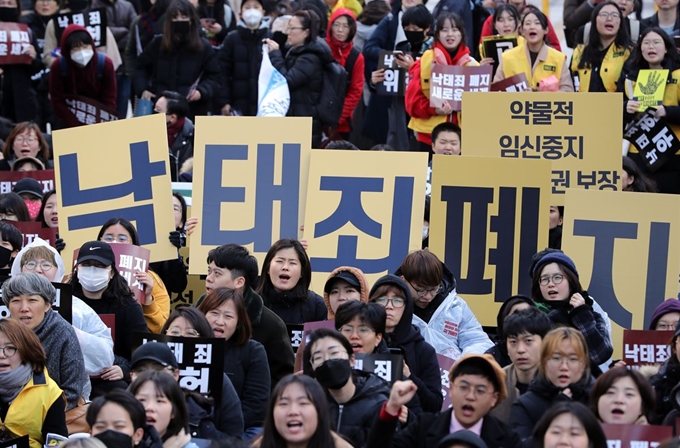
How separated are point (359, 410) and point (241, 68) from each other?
28.3 ft

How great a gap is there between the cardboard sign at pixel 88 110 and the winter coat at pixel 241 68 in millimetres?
1278

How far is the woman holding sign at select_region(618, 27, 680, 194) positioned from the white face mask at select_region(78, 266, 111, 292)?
17.9 ft

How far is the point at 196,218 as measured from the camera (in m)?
10.8

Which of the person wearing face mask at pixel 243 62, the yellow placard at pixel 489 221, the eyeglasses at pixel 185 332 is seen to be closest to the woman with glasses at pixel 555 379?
the eyeglasses at pixel 185 332

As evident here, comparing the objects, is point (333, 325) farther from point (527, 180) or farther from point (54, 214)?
point (54, 214)

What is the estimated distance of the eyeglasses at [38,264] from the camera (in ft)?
30.1

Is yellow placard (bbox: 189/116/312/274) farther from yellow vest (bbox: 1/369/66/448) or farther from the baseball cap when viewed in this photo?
yellow vest (bbox: 1/369/66/448)

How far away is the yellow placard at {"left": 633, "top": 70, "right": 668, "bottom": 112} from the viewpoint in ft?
41.5

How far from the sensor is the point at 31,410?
302 inches

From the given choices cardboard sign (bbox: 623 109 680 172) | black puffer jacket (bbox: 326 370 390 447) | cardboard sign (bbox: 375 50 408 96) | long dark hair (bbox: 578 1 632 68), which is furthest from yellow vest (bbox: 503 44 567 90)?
black puffer jacket (bbox: 326 370 390 447)

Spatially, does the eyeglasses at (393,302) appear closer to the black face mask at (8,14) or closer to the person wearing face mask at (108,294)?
the person wearing face mask at (108,294)

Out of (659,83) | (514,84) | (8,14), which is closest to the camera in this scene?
(659,83)

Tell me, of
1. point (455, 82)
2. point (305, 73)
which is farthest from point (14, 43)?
point (455, 82)

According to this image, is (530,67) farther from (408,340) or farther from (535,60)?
(408,340)
